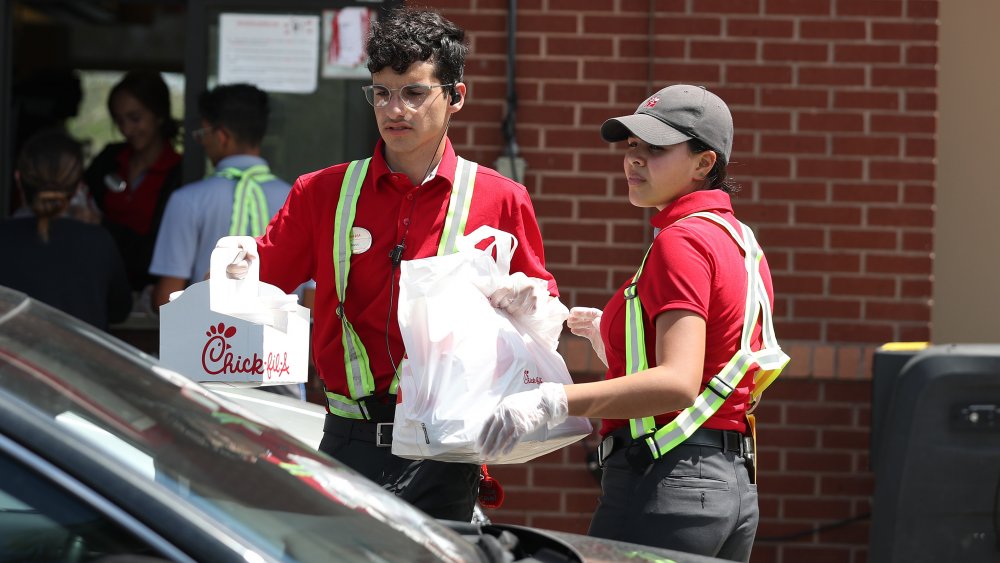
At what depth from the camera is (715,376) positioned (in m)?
3.12

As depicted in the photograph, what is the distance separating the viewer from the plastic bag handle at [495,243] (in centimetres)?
331

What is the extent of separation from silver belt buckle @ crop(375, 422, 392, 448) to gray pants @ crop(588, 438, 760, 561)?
611 millimetres

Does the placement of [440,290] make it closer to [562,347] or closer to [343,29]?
[562,347]

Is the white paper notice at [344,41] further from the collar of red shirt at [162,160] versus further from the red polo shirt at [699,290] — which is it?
the red polo shirt at [699,290]

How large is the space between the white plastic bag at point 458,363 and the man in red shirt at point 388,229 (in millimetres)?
322

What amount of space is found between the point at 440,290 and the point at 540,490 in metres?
2.94

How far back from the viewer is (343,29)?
6.10 m

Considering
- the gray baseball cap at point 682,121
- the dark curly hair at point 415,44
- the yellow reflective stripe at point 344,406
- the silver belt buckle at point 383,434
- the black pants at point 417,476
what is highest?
the dark curly hair at point 415,44

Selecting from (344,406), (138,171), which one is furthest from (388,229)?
(138,171)

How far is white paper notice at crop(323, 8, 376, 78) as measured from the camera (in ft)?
20.0

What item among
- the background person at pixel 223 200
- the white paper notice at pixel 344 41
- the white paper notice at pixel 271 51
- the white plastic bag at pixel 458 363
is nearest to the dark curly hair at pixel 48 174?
the background person at pixel 223 200

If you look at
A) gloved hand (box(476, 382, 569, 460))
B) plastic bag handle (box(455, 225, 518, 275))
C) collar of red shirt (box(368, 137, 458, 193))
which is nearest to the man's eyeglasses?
collar of red shirt (box(368, 137, 458, 193))

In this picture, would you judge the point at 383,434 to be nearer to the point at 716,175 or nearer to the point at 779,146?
the point at 716,175

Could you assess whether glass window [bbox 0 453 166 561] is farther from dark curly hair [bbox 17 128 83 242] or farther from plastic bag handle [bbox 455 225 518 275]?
dark curly hair [bbox 17 128 83 242]
